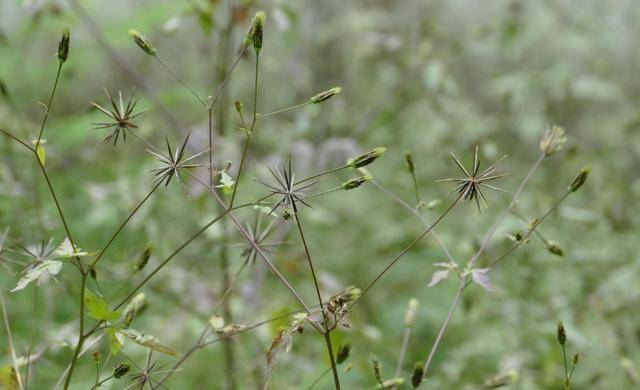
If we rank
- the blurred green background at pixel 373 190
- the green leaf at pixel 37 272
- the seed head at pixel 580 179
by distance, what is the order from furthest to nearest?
the blurred green background at pixel 373 190
the seed head at pixel 580 179
the green leaf at pixel 37 272

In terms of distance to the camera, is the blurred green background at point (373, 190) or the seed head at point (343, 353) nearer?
the seed head at point (343, 353)

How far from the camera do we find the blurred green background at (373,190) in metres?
1.52

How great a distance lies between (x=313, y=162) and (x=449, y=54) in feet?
4.60

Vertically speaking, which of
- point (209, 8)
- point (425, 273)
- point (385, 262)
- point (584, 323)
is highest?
point (209, 8)

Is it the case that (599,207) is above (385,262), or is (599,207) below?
below

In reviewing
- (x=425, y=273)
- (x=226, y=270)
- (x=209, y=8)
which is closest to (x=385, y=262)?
(x=425, y=273)

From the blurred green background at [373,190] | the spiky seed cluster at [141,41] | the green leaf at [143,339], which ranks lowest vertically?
the green leaf at [143,339]

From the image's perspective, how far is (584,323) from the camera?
1628mm

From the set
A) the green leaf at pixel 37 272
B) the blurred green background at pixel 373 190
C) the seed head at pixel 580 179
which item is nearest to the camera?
the green leaf at pixel 37 272

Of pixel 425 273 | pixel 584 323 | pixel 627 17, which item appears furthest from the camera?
pixel 627 17

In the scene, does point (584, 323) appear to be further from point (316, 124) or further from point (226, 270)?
point (316, 124)

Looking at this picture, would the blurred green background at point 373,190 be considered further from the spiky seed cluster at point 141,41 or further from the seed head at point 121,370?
the spiky seed cluster at point 141,41

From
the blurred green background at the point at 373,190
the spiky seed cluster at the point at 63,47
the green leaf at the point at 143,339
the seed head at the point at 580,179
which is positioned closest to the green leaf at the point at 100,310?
the green leaf at the point at 143,339

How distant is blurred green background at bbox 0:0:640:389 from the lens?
4.98 feet
